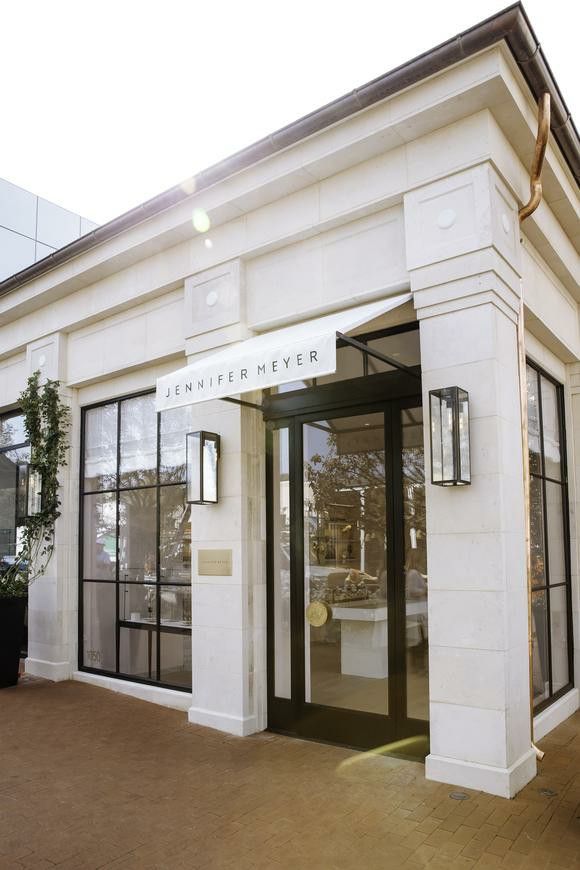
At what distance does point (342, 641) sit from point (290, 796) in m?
1.40

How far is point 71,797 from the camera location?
14.7 ft

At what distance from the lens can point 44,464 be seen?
27.1ft

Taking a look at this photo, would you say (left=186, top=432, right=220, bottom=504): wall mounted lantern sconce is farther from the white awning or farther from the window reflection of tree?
the window reflection of tree

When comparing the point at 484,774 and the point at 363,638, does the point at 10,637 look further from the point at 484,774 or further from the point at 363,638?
the point at 484,774

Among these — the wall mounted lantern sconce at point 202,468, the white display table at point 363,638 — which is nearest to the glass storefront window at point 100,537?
the wall mounted lantern sconce at point 202,468

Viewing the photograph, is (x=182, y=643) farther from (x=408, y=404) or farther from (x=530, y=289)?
(x=530, y=289)

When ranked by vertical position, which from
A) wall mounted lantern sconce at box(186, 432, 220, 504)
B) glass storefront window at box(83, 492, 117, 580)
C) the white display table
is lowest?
the white display table

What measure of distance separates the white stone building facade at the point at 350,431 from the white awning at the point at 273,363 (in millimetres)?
212

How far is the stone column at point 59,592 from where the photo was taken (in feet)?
26.3

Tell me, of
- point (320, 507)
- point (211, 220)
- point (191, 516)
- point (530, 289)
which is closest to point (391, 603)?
point (320, 507)

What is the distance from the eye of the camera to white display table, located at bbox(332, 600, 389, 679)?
5.32m

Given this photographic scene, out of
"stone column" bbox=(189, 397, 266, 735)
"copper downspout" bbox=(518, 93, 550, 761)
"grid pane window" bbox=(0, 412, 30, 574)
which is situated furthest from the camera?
"grid pane window" bbox=(0, 412, 30, 574)

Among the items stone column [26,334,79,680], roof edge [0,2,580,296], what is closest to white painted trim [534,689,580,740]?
roof edge [0,2,580,296]

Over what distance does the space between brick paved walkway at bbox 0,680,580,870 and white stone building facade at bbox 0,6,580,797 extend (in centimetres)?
31
